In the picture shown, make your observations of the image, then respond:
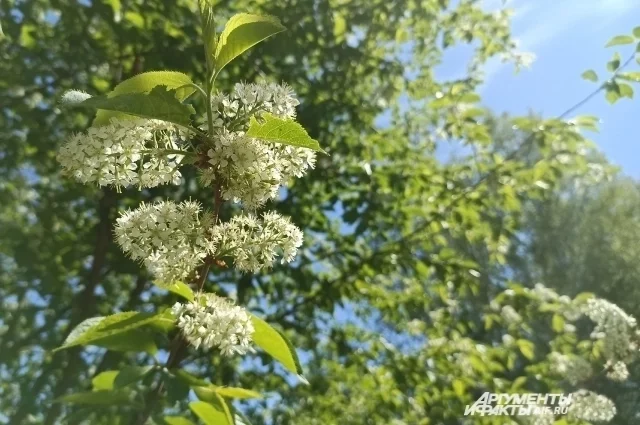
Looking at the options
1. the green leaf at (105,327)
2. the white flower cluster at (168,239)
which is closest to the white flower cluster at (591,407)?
the green leaf at (105,327)

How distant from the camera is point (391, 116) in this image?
11.8 feet

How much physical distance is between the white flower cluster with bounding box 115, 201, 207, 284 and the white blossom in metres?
2.46

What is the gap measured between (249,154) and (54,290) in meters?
2.29

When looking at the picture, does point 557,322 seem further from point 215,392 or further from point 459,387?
point 215,392

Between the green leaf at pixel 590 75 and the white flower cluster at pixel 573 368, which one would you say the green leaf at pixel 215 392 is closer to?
the green leaf at pixel 590 75

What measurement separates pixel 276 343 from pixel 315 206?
2.14 meters

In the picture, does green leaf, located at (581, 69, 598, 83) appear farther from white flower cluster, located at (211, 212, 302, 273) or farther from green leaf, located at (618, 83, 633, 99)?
white flower cluster, located at (211, 212, 302, 273)

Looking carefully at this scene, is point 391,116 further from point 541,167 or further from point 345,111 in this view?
point 541,167

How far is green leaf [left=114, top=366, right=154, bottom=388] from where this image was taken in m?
1.10

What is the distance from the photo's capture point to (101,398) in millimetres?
1088

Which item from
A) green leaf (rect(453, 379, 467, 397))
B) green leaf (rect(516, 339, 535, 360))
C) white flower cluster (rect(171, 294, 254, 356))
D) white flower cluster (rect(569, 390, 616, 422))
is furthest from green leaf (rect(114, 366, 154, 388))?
white flower cluster (rect(569, 390, 616, 422))

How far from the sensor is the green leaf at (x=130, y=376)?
110cm

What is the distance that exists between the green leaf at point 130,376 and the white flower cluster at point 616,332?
2.24 meters

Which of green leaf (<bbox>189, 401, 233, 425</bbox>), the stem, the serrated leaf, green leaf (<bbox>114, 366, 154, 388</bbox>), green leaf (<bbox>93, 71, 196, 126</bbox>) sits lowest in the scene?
green leaf (<bbox>189, 401, 233, 425</bbox>)
